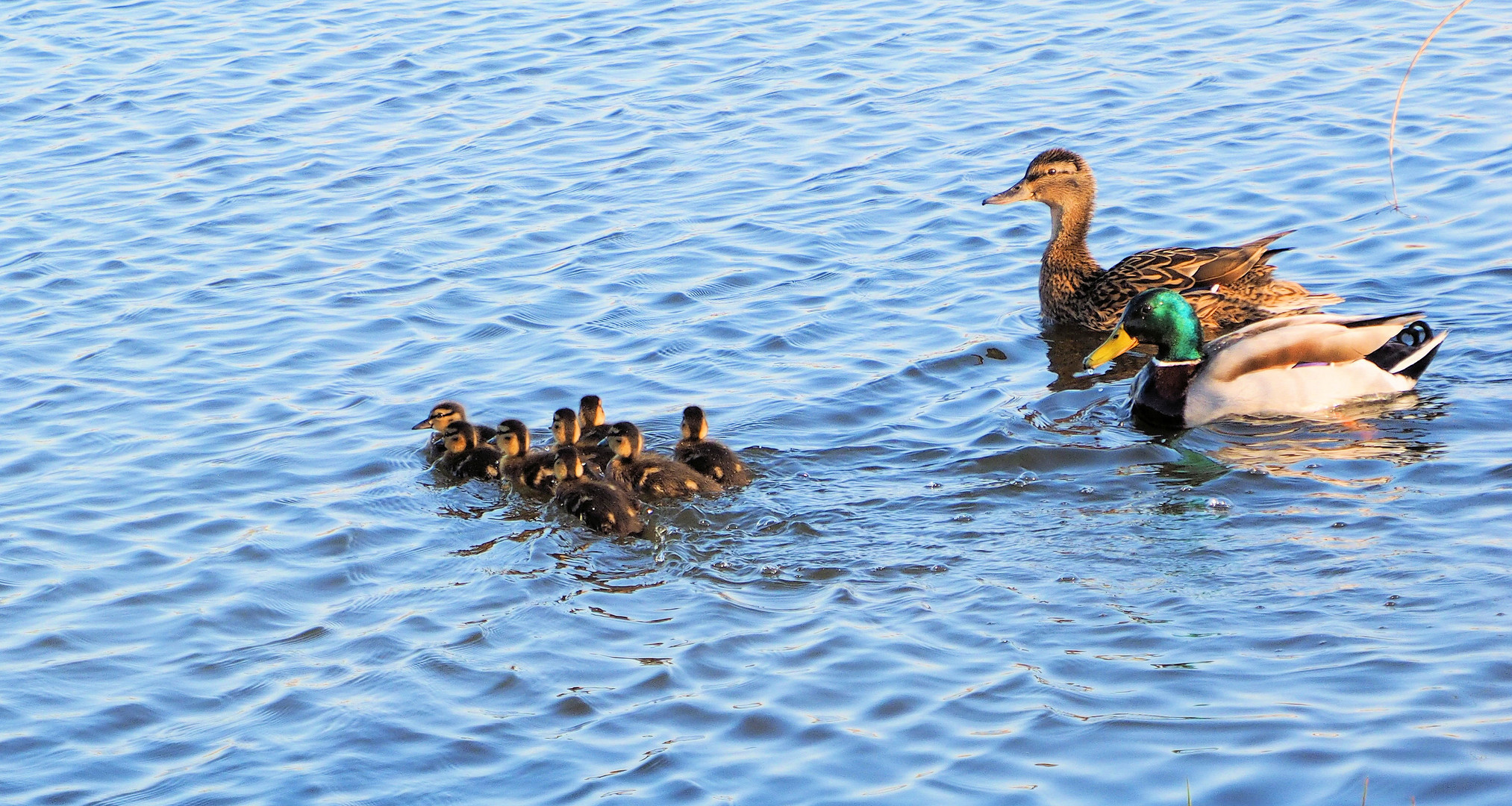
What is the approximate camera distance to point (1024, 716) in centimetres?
549

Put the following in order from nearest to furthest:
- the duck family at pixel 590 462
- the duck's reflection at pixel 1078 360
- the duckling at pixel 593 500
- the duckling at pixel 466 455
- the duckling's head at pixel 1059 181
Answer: the duckling at pixel 593 500, the duck family at pixel 590 462, the duckling at pixel 466 455, the duck's reflection at pixel 1078 360, the duckling's head at pixel 1059 181

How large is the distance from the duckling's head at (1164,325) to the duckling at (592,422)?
2900mm

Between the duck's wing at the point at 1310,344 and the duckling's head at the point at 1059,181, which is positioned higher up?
the duckling's head at the point at 1059,181

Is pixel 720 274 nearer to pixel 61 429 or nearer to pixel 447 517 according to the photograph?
pixel 447 517

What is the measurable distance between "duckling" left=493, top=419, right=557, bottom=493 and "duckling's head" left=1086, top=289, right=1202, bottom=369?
3254 millimetres

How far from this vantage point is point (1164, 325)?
889 centimetres

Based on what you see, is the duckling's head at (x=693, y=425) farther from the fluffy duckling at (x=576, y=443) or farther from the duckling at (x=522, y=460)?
the duckling at (x=522, y=460)

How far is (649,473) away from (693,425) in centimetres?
51

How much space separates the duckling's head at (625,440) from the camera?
7.87 metres

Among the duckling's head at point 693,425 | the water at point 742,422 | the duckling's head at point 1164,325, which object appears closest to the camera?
the water at point 742,422

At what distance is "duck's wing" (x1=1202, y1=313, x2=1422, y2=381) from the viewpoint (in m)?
8.36

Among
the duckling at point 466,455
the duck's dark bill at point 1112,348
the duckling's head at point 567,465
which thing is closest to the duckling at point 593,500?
the duckling's head at point 567,465

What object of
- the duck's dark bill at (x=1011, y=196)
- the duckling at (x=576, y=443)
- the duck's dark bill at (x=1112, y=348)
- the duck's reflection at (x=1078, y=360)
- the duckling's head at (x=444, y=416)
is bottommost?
the duck's reflection at (x=1078, y=360)

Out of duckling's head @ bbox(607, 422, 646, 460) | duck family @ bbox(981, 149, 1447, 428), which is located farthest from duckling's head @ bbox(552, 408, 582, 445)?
duck family @ bbox(981, 149, 1447, 428)
